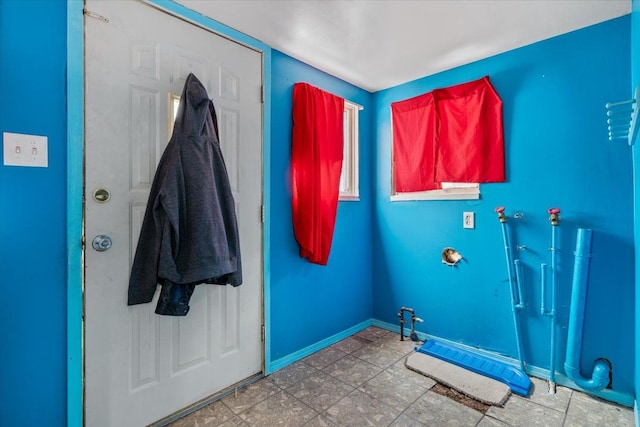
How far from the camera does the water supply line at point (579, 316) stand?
175cm

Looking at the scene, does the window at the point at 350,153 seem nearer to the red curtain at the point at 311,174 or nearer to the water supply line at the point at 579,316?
the red curtain at the point at 311,174

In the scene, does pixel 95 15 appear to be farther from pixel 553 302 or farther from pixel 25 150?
pixel 553 302

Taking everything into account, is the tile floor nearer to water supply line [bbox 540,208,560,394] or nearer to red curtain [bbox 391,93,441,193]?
water supply line [bbox 540,208,560,394]

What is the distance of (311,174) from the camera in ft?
7.23

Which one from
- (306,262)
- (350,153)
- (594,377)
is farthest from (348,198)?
(594,377)

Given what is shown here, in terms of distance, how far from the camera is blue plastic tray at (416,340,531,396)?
188 cm

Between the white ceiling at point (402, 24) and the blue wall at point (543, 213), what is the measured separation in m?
0.18

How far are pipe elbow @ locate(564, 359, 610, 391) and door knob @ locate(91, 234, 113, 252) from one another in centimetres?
261

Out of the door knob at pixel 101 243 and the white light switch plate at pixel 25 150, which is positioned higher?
the white light switch plate at pixel 25 150

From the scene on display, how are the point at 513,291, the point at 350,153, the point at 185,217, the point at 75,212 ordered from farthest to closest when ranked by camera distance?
1. the point at 350,153
2. the point at 513,291
3. the point at 185,217
4. the point at 75,212

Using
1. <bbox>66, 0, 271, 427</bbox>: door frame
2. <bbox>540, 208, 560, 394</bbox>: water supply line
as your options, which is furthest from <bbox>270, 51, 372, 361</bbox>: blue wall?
<bbox>540, 208, 560, 394</bbox>: water supply line

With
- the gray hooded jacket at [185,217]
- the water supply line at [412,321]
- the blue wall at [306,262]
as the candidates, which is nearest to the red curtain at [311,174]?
the blue wall at [306,262]

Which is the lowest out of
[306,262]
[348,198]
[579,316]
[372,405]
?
[372,405]

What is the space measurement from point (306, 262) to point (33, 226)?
1557 millimetres
